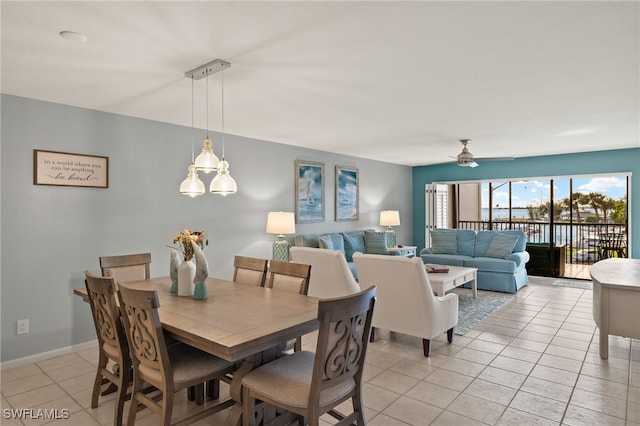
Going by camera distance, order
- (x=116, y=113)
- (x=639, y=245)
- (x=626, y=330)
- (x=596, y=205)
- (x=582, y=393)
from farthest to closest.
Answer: (x=596, y=205), (x=639, y=245), (x=116, y=113), (x=626, y=330), (x=582, y=393)

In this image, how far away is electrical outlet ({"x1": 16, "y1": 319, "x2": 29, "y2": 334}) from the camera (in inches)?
134

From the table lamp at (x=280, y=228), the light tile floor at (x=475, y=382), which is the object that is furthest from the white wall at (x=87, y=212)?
the light tile floor at (x=475, y=382)

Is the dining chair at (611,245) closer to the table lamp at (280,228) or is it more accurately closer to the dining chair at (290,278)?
the table lamp at (280,228)

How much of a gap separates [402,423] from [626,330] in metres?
2.36

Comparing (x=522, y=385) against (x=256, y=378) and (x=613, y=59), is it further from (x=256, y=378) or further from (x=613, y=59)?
(x=613, y=59)

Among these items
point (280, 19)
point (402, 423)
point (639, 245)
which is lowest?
point (402, 423)

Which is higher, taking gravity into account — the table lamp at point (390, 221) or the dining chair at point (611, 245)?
the table lamp at point (390, 221)

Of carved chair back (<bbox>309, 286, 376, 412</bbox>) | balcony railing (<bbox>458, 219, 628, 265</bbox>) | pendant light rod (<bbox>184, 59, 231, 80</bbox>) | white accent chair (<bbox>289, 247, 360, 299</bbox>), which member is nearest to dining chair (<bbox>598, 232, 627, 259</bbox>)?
balcony railing (<bbox>458, 219, 628, 265</bbox>)

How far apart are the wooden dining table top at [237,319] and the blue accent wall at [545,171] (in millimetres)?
6462

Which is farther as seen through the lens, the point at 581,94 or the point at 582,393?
the point at 581,94

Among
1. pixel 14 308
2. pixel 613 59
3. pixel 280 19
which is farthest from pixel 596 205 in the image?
pixel 14 308

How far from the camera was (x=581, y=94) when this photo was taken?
3424 mm

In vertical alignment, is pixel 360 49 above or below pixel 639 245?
above

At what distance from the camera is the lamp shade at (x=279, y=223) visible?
5.32 meters
